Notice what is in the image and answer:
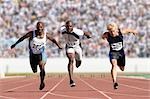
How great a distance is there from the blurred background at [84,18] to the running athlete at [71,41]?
57.2ft

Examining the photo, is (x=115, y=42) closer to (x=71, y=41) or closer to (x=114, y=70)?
(x=114, y=70)

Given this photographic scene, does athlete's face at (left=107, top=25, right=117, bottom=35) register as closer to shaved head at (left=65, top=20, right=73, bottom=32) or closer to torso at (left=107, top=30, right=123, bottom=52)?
torso at (left=107, top=30, right=123, bottom=52)

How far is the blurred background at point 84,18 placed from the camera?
107 feet

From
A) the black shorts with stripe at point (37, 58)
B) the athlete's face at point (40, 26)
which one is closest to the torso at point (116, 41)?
the black shorts with stripe at point (37, 58)

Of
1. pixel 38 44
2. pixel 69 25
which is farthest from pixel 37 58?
pixel 69 25

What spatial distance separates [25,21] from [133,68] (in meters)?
7.82

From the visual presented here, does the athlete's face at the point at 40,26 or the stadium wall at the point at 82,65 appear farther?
the stadium wall at the point at 82,65

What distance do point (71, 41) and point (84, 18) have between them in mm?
21541

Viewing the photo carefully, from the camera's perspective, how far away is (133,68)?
108ft

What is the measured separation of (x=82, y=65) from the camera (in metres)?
32.4

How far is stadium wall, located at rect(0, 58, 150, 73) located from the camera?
3184cm

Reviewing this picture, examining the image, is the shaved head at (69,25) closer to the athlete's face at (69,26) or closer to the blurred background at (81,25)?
the athlete's face at (69,26)

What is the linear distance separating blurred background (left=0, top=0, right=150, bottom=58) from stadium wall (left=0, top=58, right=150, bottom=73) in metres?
0.32

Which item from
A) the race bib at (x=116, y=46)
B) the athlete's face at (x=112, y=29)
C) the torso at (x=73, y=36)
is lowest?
the race bib at (x=116, y=46)
